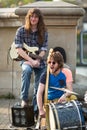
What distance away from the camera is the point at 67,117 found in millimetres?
5102

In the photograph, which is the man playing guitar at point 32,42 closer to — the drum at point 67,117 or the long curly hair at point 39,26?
the long curly hair at point 39,26

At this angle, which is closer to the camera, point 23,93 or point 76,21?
point 23,93

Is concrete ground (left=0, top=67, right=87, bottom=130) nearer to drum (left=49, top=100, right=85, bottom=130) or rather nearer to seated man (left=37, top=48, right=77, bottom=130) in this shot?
seated man (left=37, top=48, right=77, bottom=130)

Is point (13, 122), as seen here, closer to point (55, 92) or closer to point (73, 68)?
point (55, 92)

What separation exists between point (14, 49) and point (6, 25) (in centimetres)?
173

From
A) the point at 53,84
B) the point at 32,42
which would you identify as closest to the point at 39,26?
the point at 32,42

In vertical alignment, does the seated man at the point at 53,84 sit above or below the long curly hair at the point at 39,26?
below

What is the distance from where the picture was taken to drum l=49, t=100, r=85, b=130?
5.07m

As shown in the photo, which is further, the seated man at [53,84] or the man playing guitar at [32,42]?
the man playing guitar at [32,42]

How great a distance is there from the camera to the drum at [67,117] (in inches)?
200

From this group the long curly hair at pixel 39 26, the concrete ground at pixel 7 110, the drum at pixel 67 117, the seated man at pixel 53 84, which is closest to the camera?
the drum at pixel 67 117

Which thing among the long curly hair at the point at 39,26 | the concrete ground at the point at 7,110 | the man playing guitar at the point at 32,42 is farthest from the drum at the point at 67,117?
the long curly hair at the point at 39,26

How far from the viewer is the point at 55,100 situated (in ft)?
19.7

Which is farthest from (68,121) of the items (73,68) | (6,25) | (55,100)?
(6,25)
